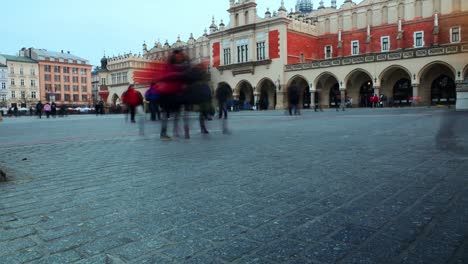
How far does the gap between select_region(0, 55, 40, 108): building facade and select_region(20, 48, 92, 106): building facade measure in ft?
5.91

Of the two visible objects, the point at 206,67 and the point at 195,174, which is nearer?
the point at 195,174

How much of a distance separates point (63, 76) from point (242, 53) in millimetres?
78189

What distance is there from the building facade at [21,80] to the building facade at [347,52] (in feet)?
230

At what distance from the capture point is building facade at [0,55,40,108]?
100 m

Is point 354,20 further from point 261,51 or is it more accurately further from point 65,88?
point 65,88

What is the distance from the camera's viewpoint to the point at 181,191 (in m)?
3.83

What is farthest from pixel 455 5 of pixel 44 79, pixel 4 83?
pixel 44 79

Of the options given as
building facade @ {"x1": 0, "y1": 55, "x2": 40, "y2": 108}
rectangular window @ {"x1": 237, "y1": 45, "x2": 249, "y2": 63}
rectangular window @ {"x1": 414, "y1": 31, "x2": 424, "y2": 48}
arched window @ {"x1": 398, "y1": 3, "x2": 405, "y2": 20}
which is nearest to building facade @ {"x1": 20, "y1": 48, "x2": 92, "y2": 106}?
building facade @ {"x1": 0, "y1": 55, "x2": 40, "y2": 108}

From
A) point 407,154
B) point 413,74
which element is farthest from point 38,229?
point 413,74

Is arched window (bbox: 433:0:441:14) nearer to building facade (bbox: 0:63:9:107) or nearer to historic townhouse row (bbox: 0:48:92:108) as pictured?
historic townhouse row (bbox: 0:48:92:108)

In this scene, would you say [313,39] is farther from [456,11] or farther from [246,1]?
[456,11]

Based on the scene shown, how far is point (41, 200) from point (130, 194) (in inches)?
30.8

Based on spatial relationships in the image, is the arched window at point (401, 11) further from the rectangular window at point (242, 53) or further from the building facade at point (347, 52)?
the rectangular window at point (242, 53)

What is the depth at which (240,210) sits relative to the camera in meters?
3.12
